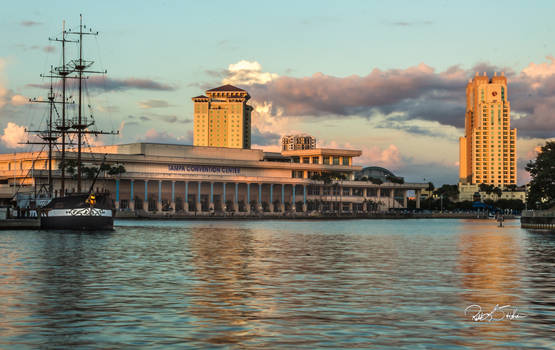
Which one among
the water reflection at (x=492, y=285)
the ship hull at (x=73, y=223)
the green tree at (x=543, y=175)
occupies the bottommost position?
the water reflection at (x=492, y=285)

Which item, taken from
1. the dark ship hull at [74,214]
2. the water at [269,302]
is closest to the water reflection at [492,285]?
the water at [269,302]

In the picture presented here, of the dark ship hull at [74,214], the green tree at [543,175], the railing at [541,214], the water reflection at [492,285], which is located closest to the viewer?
the water reflection at [492,285]

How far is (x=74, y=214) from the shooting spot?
331 ft

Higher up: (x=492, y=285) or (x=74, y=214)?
(x=74, y=214)

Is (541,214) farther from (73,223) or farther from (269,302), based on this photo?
(269,302)

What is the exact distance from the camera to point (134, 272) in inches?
1602

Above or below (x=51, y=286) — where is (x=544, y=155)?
above

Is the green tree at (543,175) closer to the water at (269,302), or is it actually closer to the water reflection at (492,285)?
the water reflection at (492,285)

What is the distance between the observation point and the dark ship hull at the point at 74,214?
100688 millimetres

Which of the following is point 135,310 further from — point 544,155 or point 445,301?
point 544,155

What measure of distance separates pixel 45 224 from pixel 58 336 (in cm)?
8688

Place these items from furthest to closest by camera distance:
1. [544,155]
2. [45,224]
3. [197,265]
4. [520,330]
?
[544,155] < [45,224] < [197,265] < [520,330]

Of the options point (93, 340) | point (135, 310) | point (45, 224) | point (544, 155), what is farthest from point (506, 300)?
point (544, 155)

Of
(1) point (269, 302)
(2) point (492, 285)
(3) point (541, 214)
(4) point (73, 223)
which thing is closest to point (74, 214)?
(4) point (73, 223)
